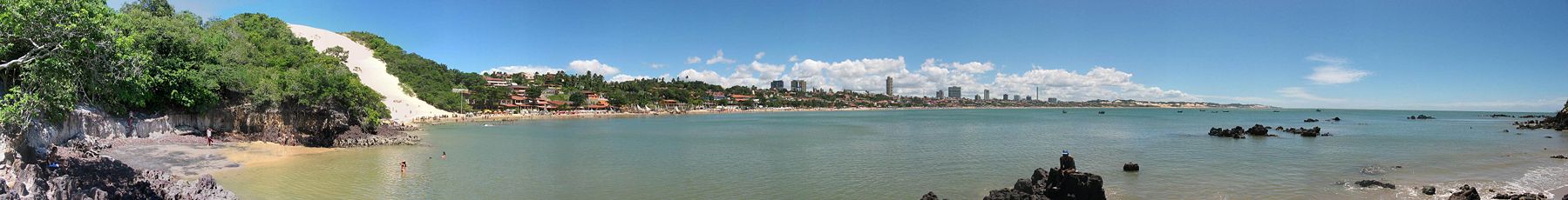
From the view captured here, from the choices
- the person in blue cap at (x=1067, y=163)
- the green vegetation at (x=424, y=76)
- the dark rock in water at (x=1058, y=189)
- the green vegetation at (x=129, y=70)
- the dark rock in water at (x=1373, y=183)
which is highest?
the green vegetation at (x=424, y=76)

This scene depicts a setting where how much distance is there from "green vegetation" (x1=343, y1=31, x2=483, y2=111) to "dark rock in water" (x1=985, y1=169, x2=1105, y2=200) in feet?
242

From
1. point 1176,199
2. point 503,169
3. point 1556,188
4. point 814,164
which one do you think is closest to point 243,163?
point 503,169

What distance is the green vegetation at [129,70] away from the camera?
499 inches

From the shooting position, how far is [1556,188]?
16266 mm

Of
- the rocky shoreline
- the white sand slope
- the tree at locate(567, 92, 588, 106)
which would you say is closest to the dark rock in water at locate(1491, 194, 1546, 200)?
the rocky shoreline

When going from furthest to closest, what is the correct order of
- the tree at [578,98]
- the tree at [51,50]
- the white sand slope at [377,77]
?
1. the tree at [578,98]
2. the white sand slope at [377,77]
3. the tree at [51,50]

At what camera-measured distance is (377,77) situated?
8475 cm

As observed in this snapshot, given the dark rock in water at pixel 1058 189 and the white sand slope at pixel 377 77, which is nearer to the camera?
the dark rock in water at pixel 1058 189

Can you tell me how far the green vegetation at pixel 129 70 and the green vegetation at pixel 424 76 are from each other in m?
42.4

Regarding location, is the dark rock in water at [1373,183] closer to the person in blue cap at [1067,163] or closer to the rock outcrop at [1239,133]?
the person in blue cap at [1067,163]

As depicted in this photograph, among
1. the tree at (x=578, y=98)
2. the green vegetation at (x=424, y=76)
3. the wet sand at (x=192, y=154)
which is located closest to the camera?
the wet sand at (x=192, y=154)

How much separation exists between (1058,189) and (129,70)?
2016 cm

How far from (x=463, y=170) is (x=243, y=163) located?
17.6 ft

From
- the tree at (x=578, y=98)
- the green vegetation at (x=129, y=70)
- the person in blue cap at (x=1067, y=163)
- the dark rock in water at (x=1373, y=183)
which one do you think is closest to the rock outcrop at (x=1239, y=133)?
the dark rock in water at (x=1373, y=183)
